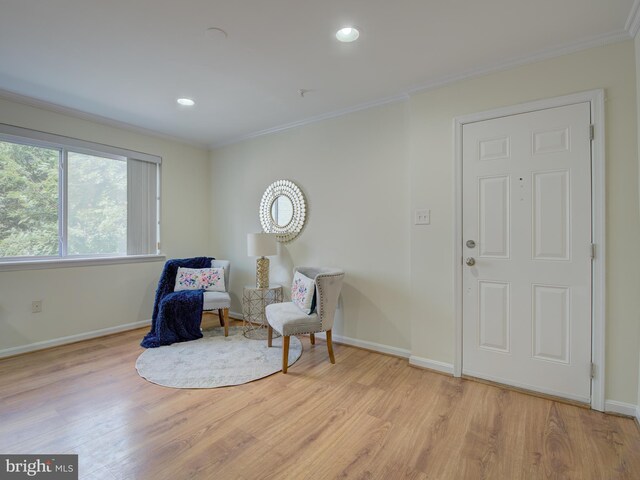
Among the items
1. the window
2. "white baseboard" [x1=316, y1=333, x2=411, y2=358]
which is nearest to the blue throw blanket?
the window

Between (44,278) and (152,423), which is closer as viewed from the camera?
(152,423)

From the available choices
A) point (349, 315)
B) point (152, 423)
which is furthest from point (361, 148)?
point (152, 423)

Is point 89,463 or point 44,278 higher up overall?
point 44,278

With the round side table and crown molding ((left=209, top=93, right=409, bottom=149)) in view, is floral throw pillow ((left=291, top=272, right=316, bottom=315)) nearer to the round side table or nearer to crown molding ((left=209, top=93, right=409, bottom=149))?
the round side table

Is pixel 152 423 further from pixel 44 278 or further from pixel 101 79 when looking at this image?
pixel 101 79

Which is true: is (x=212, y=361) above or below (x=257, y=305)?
below

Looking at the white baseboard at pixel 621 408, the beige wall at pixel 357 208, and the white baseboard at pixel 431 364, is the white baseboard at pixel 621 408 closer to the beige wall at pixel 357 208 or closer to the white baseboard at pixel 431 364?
the white baseboard at pixel 431 364

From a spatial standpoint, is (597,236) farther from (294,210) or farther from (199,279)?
(199,279)

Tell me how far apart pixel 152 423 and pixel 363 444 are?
129 centimetres

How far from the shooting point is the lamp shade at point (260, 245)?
3.34m

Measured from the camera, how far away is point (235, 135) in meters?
4.04

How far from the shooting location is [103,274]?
3.44 metres

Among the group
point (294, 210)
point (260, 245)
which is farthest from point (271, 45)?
point (260, 245)

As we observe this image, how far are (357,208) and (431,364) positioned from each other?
1603 millimetres
